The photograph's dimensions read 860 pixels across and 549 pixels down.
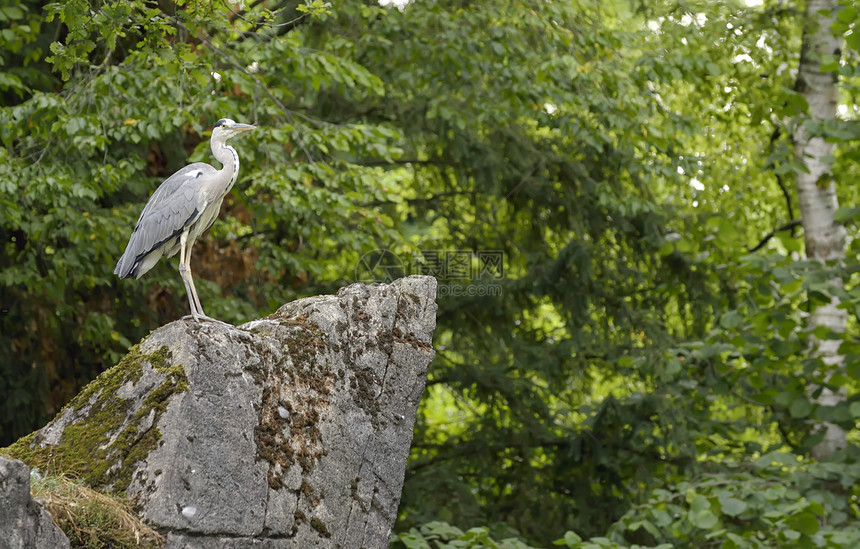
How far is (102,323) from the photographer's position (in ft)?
26.1

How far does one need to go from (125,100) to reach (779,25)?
764 centimetres

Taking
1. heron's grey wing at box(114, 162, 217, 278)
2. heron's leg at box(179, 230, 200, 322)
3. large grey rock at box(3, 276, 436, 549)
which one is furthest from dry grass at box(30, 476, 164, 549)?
heron's grey wing at box(114, 162, 217, 278)

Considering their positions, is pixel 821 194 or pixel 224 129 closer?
pixel 224 129

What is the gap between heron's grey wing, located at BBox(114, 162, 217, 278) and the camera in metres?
4.45

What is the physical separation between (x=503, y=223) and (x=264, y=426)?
835cm

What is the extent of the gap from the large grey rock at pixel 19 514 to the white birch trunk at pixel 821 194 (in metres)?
7.94

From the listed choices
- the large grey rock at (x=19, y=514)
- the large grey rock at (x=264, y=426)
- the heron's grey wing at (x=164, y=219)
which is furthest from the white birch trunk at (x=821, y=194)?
the large grey rock at (x=19, y=514)

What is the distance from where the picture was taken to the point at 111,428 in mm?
3783

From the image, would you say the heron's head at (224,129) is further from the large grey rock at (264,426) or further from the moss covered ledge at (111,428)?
the moss covered ledge at (111,428)

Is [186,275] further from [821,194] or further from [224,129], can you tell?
[821,194]

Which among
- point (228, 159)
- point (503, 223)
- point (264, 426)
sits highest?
point (503, 223)

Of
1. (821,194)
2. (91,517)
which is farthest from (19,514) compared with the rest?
(821,194)

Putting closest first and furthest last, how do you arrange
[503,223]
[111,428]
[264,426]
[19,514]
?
[19,514], [111,428], [264,426], [503,223]

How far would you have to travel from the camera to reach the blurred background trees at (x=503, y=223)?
7312mm
